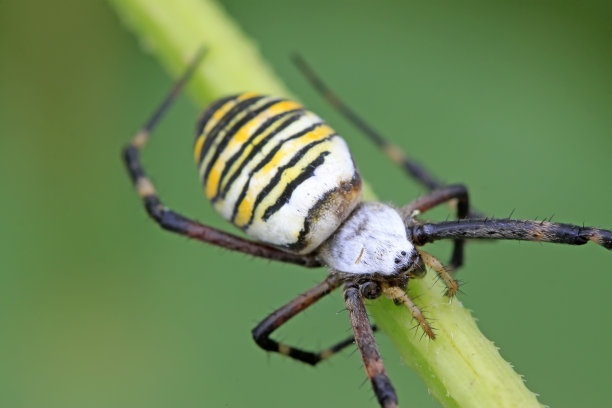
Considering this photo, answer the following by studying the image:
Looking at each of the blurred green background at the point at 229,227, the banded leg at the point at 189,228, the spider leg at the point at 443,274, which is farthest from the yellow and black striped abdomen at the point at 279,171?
the blurred green background at the point at 229,227

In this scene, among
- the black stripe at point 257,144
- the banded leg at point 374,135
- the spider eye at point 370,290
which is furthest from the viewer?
the banded leg at point 374,135

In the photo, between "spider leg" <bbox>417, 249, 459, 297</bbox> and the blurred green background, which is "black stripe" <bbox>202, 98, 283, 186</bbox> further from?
"spider leg" <bbox>417, 249, 459, 297</bbox>

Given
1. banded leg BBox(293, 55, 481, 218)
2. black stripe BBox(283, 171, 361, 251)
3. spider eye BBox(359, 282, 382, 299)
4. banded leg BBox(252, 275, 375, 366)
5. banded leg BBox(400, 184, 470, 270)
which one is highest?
banded leg BBox(293, 55, 481, 218)

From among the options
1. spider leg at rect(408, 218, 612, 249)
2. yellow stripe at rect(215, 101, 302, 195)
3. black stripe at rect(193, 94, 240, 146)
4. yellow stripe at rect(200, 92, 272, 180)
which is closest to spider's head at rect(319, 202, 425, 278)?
spider leg at rect(408, 218, 612, 249)

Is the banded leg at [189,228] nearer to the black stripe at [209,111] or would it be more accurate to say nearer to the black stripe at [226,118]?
the black stripe at [209,111]

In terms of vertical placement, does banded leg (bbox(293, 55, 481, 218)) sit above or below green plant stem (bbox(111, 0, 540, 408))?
above

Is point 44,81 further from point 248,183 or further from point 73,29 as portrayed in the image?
point 248,183

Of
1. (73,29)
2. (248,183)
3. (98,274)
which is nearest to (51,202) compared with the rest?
(98,274)

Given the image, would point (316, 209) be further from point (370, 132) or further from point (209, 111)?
point (370, 132)
